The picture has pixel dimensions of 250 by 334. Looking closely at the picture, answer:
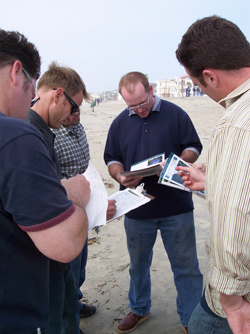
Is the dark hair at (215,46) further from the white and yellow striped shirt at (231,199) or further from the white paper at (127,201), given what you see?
the white paper at (127,201)

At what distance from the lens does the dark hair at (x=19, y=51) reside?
4.28 feet

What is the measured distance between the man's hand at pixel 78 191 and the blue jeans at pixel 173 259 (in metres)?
1.35

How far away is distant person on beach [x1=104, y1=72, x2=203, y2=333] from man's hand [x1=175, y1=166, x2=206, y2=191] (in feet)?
2.36

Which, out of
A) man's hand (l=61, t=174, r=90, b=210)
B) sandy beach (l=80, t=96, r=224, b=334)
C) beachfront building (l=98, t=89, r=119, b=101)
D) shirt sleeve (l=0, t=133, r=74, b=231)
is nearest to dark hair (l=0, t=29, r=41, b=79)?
shirt sleeve (l=0, t=133, r=74, b=231)

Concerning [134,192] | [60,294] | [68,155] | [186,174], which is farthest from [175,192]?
[60,294]

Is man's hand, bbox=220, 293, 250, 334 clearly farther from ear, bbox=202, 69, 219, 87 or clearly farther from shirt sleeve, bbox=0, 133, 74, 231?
ear, bbox=202, 69, 219, 87

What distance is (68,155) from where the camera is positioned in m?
2.98

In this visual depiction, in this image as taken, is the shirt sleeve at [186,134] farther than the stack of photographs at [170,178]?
Yes

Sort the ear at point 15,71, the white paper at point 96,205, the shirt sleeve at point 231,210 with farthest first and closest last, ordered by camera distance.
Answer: the white paper at point 96,205 → the ear at point 15,71 → the shirt sleeve at point 231,210

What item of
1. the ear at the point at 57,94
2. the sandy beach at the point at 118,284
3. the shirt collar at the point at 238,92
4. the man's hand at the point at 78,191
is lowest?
the sandy beach at the point at 118,284

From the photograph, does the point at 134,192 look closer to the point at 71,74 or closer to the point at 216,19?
the point at 71,74

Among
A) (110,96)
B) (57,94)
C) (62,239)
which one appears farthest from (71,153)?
(110,96)

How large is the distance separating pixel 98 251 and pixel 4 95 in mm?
3311

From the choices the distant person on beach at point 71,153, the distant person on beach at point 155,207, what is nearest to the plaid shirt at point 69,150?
the distant person on beach at point 71,153
